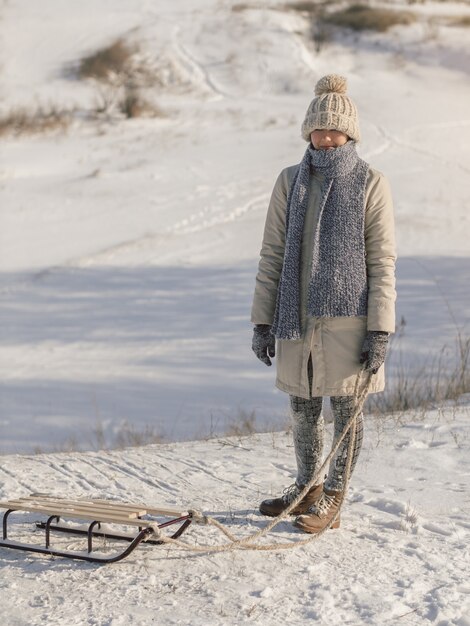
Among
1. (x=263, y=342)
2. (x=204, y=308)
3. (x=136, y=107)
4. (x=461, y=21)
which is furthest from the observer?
(x=461, y=21)

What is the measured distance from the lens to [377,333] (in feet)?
12.4

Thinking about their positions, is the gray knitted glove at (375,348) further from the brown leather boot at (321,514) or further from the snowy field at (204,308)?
the snowy field at (204,308)

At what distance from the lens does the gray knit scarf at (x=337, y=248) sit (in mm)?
3824

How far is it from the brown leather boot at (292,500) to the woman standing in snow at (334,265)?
0.67 ft

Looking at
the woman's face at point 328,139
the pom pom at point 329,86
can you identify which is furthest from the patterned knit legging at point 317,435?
the pom pom at point 329,86

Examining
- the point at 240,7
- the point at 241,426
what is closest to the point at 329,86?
the point at 241,426

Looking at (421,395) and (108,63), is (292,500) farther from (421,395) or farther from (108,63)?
(108,63)

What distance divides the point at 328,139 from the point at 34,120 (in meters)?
17.0

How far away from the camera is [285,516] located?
4.02m

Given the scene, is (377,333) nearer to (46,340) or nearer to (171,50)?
(46,340)

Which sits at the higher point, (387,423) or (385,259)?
(385,259)

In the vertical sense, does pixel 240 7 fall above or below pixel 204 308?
above

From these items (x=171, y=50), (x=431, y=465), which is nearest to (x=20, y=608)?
(x=431, y=465)

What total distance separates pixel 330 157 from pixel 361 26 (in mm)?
25885
